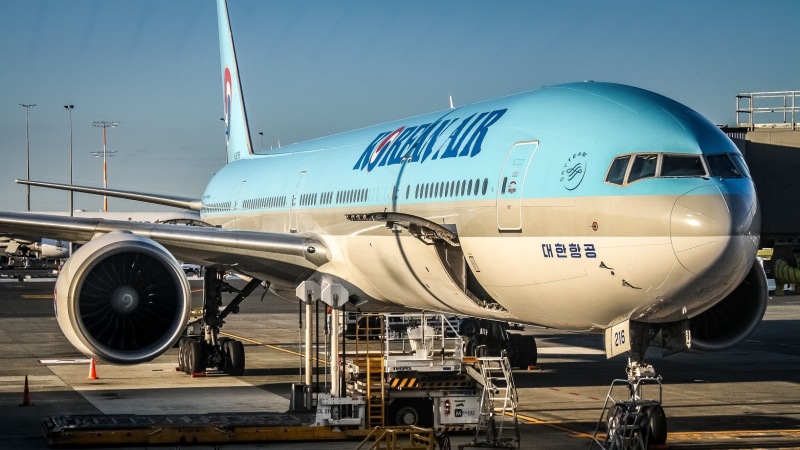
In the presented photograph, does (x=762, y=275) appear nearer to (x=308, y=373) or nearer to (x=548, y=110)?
(x=548, y=110)

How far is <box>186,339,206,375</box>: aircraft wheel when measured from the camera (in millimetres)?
25208

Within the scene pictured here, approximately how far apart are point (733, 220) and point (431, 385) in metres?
5.91

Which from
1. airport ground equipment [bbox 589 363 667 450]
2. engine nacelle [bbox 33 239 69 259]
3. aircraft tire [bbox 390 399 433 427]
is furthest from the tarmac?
engine nacelle [bbox 33 239 69 259]

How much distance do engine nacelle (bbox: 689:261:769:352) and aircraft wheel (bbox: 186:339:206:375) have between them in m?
11.6

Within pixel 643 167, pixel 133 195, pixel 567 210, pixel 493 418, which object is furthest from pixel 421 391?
pixel 133 195

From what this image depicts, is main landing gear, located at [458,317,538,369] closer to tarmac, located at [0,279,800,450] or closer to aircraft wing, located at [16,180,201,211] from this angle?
tarmac, located at [0,279,800,450]

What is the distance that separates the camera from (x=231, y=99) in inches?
1510

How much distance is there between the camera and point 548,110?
1580 cm

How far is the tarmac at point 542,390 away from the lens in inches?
680

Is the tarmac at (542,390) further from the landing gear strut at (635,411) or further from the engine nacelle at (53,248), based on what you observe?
the engine nacelle at (53,248)

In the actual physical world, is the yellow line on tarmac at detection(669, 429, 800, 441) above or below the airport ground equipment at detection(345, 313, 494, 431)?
below

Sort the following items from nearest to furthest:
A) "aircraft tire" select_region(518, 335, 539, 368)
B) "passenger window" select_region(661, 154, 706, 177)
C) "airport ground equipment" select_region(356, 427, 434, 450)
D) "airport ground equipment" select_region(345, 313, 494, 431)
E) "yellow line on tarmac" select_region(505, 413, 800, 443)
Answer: "passenger window" select_region(661, 154, 706, 177) → "airport ground equipment" select_region(356, 427, 434, 450) → "yellow line on tarmac" select_region(505, 413, 800, 443) → "airport ground equipment" select_region(345, 313, 494, 431) → "aircraft tire" select_region(518, 335, 539, 368)

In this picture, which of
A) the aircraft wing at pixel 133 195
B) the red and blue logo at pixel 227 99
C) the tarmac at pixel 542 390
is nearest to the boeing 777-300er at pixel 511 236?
the tarmac at pixel 542 390

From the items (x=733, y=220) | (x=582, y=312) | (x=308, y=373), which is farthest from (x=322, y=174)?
(x=733, y=220)
